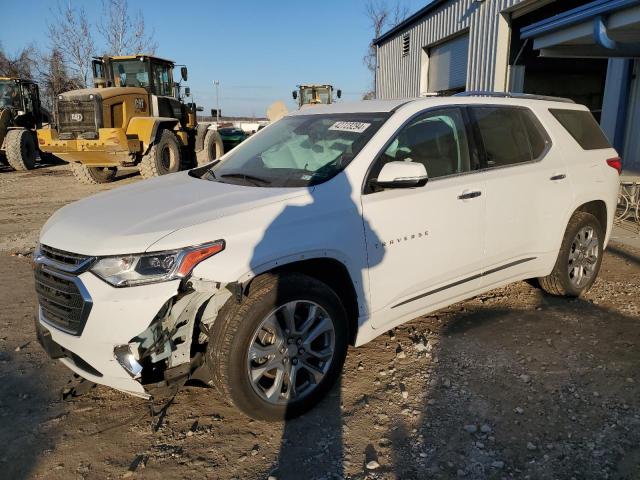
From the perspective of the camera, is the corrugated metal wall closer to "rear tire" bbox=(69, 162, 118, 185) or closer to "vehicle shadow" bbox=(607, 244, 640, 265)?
"vehicle shadow" bbox=(607, 244, 640, 265)

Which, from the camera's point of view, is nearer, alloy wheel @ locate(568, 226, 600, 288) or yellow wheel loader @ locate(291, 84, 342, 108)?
alloy wheel @ locate(568, 226, 600, 288)

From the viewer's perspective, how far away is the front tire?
259 cm

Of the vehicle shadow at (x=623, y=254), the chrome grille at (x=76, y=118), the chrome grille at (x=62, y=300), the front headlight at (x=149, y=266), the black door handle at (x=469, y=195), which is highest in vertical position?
the chrome grille at (x=76, y=118)

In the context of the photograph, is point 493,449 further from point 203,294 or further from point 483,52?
point 483,52

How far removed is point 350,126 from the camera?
3.46 m

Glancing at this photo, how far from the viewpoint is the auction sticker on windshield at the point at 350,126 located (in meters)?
3.36

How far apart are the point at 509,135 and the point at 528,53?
36.6ft

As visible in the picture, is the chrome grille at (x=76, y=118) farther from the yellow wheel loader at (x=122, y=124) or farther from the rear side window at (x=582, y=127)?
the rear side window at (x=582, y=127)

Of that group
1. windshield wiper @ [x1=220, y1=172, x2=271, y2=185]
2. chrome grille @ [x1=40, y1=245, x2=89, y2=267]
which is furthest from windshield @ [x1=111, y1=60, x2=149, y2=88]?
chrome grille @ [x1=40, y1=245, x2=89, y2=267]

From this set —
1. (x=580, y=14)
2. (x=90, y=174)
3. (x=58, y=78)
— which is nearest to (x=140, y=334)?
(x=580, y=14)

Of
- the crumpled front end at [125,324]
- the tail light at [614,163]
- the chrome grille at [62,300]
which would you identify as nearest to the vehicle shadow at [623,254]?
the tail light at [614,163]

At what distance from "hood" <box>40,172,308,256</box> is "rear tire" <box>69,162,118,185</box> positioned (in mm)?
10818

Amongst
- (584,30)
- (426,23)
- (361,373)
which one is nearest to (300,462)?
(361,373)

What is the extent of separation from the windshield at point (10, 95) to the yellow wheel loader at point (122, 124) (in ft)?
19.5
